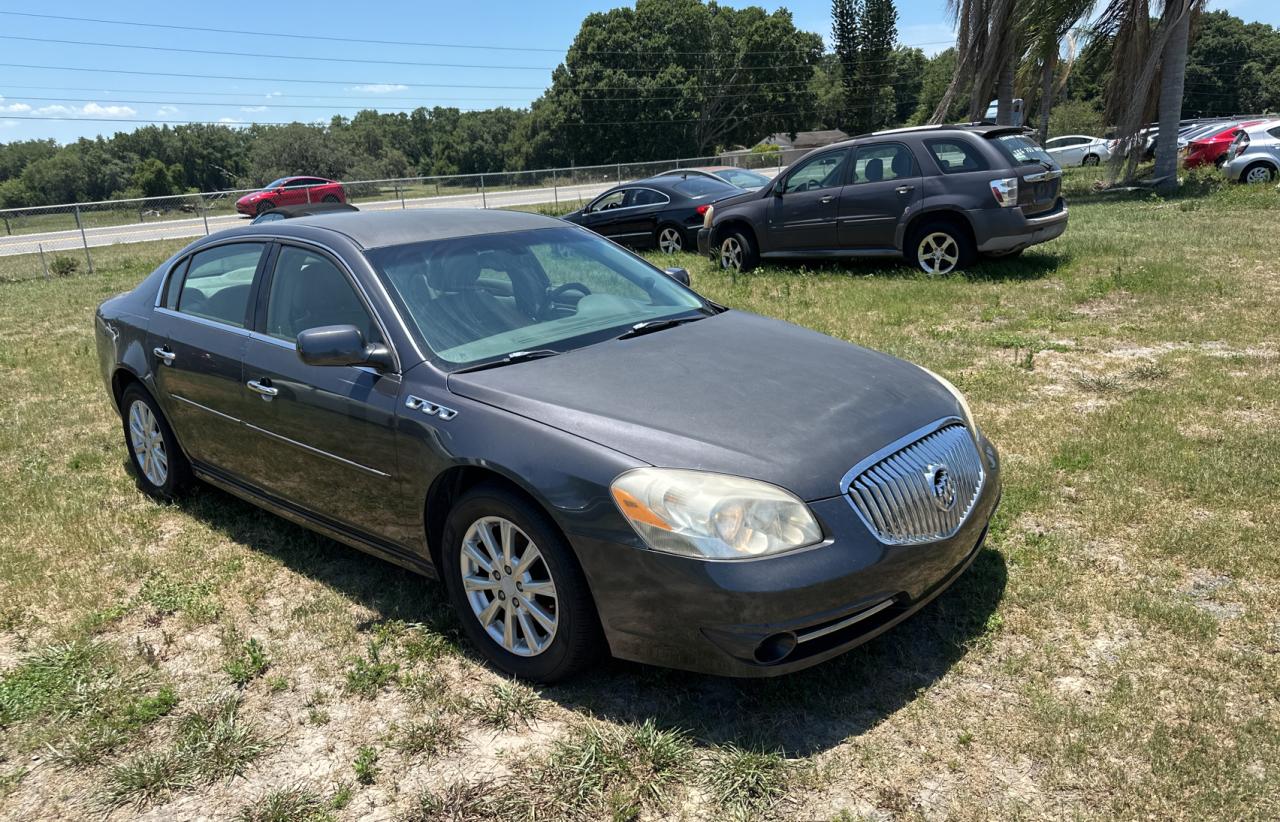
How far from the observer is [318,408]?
12.4 feet

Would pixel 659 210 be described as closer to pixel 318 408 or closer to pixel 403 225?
pixel 403 225

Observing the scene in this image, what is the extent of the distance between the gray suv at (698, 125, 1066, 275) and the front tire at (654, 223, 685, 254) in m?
2.52

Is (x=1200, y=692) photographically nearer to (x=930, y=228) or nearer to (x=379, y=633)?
(x=379, y=633)

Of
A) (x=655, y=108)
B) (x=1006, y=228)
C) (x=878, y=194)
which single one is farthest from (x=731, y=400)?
(x=655, y=108)

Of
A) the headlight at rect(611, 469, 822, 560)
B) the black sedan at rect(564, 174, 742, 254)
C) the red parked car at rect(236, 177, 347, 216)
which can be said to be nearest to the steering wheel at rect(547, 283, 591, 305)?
the headlight at rect(611, 469, 822, 560)

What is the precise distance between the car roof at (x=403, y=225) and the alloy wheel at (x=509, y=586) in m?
1.51

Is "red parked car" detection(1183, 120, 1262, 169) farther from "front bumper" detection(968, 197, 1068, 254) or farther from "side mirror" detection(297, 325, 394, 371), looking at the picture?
"side mirror" detection(297, 325, 394, 371)

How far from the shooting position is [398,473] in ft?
11.5

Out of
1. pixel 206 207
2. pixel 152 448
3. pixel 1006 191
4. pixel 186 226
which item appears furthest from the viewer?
pixel 206 207

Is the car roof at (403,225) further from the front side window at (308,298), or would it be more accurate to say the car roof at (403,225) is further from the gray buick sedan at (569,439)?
the front side window at (308,298)

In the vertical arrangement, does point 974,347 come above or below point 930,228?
below

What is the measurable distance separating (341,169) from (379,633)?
218 ft

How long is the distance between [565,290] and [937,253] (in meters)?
7.17

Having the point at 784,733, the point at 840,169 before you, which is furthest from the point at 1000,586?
the point at 840,169
